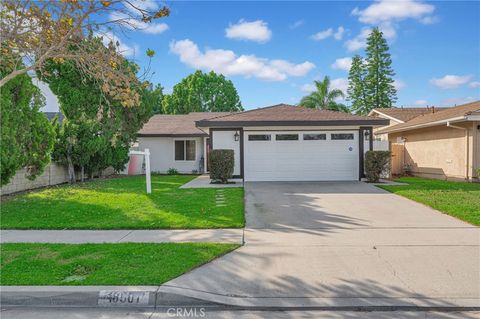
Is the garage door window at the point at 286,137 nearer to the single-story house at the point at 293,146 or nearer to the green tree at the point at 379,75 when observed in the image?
the single-story house at the point at 293,146

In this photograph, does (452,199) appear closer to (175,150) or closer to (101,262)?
(101,262)

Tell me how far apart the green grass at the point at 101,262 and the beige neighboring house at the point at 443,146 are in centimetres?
1283

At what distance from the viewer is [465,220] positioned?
7.02 m

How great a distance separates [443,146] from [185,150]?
43.7ft

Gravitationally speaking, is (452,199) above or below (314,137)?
below

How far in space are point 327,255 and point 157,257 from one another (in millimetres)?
2454

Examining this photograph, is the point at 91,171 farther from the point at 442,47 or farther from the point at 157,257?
the point at 442,47

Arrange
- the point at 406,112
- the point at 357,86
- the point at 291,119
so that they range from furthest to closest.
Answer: the point at 357,86 → the point at 406,112 → the point at 291,119

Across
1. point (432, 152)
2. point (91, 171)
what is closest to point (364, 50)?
point (432, 152)

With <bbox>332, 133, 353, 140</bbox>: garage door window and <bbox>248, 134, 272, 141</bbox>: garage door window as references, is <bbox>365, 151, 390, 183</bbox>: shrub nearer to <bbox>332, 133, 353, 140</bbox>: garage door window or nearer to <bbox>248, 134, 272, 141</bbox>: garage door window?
<bbox>332, 133, 353, 140</bbox>: garage door window

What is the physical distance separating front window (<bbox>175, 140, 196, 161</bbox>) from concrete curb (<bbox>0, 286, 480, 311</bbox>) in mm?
16320

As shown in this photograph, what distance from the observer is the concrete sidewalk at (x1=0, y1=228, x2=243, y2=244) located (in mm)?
5789

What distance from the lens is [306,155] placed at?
14.5 metres

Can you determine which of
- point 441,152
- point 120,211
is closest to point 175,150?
point 120,211
